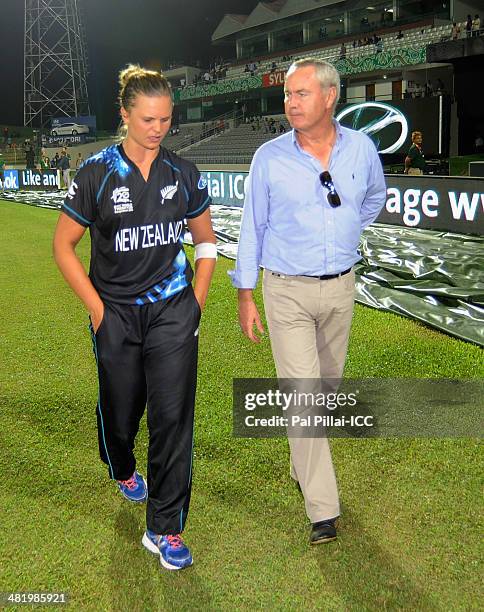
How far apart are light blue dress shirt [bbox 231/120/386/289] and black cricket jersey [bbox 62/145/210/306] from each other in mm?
475

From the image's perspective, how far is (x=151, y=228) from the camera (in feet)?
9.54

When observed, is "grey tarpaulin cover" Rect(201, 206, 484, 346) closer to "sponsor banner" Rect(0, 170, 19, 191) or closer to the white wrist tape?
the white wrist tape

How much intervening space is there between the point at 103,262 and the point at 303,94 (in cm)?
129

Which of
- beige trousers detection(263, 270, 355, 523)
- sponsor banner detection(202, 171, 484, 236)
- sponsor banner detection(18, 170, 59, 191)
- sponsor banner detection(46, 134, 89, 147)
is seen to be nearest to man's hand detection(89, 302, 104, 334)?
beige trousers detection(263, 270, 355, 523)

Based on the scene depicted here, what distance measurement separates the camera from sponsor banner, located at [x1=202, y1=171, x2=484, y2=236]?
37.4 feet

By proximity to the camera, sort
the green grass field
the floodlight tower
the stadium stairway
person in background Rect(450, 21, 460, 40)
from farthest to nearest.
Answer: the floodlight tower < the stadium stairway < person in background Rect(450, 21, 460, 40) < the green grass field

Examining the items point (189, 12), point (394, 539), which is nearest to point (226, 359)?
point (394, 539)

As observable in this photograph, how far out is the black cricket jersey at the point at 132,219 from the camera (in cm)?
284

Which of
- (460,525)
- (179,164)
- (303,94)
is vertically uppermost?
(303,94)

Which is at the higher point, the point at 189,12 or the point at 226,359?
the point at 189,12

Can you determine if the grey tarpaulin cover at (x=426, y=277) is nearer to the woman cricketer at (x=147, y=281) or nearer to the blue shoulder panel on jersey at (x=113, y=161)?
the woman cricketer at (x=147, y=281)

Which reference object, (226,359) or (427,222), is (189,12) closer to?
(427,222)

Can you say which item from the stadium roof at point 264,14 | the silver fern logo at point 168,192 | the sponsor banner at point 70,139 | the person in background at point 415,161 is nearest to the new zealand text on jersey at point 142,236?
the silver fern logo at point 168,192

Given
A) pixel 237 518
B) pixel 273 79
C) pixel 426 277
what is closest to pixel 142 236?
pixel 237 518
